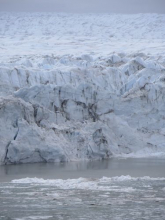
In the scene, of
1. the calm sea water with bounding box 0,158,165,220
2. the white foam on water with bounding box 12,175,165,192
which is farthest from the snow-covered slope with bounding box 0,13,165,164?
the white foam on water with bounding box 12,175,165,192

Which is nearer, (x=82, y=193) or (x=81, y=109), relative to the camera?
(x=82, y=193)

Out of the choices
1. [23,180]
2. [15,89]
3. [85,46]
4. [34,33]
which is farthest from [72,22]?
[23,180]

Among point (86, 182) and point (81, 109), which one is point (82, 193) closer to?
point (86, 182)

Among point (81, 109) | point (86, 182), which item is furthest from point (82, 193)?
point (81, 109)

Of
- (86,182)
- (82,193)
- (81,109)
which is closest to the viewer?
(82,193)

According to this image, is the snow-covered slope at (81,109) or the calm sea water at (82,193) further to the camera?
the snow-covered slope at (81,109)

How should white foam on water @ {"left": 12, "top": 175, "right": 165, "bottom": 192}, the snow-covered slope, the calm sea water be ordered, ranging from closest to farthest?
1. the calm sea water
2. white foam on water @ {"left": 12, "top": 175, "right": 165, "bottom": 192}
3. the snow-covered slope

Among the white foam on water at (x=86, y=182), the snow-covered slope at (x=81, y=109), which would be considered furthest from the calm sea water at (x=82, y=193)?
the snow-covered slope at (x=81, y=109)

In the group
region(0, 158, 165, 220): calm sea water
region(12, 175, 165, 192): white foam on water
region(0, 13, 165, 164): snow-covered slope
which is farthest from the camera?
region(0, 13, 165, 164): snow-covered slope

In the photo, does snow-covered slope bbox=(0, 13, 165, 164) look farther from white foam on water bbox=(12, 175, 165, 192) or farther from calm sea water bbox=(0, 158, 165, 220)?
white foam on water bbox=(12, 175, 165, 192)

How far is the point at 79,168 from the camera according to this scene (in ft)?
52.3

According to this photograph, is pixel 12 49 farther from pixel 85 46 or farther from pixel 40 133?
pixel 40 133

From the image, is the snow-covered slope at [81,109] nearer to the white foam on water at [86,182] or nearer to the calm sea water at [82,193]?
the calm sea water at [82,193]

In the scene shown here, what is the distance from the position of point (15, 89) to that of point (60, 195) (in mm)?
11144
